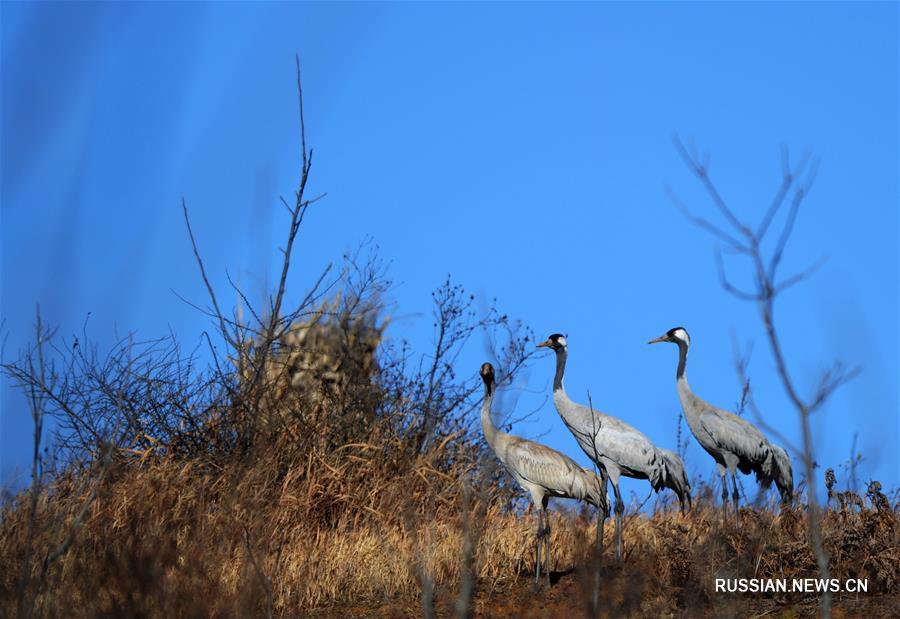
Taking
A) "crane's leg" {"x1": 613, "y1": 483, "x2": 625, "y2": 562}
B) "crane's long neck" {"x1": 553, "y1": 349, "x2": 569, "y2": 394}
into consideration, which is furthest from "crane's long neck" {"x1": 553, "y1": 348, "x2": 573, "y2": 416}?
"crane's leg" {"x1": 613, "y1": 483, "x2": 625, "y2": 562}

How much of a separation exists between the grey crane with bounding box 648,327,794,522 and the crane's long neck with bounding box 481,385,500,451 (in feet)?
7.50

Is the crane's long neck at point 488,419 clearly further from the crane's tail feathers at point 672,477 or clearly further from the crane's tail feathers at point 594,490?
the crane's tail feathers at point 672,477

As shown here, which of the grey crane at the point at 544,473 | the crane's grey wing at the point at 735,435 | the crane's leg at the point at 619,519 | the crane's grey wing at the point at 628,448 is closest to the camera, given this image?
the crane's leg at the point at 619,519

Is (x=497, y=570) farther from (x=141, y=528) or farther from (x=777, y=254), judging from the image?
(x=777, y=254)

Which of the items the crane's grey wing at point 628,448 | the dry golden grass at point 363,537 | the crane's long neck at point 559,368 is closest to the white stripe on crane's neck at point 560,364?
the crane's long neck at point 559,368

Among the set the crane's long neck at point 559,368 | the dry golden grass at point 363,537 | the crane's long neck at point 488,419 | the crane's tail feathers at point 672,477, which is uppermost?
the crane's long neck at point 559,368

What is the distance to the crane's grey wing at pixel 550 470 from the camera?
34.8 feet

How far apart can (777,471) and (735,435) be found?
0.76 meters

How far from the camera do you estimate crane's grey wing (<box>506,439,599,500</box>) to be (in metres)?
10.6

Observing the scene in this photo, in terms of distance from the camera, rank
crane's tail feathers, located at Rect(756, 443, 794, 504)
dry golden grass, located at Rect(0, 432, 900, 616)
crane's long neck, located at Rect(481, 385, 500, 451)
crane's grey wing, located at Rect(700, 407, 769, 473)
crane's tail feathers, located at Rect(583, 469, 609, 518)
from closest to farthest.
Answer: dry golden grass, located at Rect(0, 432, 900, 616) < crane's tail feathers, located at Rect(583, 469, 609, 518) < crane's long neck, located at Rect(481, 385, 500, 451) < crane's grey wing, located at Rect(700, 407, 769, 473) < crane's tail feathers, located at Rect(756, 443, 794, 504)

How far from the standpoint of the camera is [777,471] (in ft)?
41.4

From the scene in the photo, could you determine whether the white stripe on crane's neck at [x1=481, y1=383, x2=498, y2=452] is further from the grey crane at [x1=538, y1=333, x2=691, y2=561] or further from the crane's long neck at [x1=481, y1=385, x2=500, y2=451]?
the grey crane at [x1=538, y1=333, x2=691, y2=561]

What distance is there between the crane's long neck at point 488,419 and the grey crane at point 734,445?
7.50ft

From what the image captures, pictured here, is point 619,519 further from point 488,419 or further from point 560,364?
point 560,364
